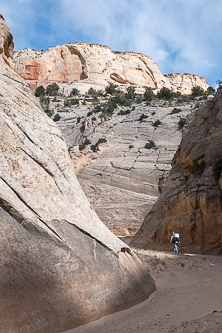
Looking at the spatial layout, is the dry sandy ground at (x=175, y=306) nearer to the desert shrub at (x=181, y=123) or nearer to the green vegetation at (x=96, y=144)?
the green vegetation at (x=96, y=144)

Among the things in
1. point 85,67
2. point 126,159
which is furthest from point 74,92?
A: point 126,159

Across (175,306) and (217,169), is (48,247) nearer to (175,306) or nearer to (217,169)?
(175,306)

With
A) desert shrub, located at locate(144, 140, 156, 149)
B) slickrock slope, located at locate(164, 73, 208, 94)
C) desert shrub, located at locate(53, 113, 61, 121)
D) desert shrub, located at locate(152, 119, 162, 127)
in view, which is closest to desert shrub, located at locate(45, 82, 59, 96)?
desert shrub, located at locate(53, 113, 61, 121)

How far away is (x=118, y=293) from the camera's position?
400 centimetres

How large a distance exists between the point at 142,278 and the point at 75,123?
96.4ft

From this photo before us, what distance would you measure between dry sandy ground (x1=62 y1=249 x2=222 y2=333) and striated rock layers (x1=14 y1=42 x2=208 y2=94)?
47402mm

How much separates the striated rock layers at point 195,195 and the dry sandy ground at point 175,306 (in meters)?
3.17

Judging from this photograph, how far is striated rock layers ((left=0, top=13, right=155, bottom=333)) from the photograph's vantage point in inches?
128

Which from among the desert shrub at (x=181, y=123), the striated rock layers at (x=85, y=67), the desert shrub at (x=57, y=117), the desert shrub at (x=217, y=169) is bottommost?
the desert shrub at (x=217, y=169)

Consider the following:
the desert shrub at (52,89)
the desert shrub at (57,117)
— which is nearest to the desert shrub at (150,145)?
the desert shrub at (57,117)

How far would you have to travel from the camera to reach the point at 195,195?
11562 millimetres

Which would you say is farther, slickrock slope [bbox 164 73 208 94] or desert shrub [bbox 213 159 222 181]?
slickrock slope [bbox 164 73 208 94]

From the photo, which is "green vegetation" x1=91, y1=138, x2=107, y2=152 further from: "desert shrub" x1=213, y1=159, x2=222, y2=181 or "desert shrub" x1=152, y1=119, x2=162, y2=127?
"desert shrub" x1=213, y1=159, x2=222, y2=181

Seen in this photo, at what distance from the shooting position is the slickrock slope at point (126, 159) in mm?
20008
